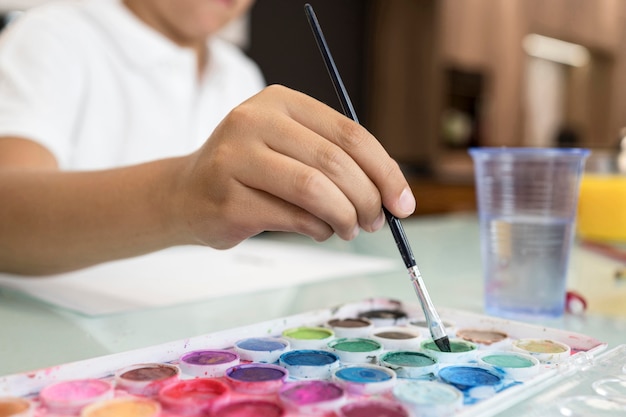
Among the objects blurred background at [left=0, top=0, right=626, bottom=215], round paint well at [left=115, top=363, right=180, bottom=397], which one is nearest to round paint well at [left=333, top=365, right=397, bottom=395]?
round paint well at [left=115, top=363, right=180, bottom=397]

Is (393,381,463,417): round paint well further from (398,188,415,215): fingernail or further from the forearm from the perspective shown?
the forearm

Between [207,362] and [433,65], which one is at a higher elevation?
[433,65]

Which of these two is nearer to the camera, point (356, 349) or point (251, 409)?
point (251, 409)

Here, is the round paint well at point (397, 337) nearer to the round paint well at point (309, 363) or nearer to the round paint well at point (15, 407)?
the round paint well at point (309, 363)

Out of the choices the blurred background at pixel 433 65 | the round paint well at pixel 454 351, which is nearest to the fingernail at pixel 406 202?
the round paint well at pixel 454 351

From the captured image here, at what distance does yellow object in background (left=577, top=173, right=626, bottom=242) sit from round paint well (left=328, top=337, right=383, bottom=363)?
2.33 ft

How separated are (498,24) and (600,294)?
2.91 meters

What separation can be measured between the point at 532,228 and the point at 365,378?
31cm

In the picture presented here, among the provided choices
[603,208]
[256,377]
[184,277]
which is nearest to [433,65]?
[603,208]

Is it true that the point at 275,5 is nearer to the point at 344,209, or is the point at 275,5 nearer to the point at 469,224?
the point at 469,224

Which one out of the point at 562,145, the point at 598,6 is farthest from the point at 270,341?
the point at 598,6

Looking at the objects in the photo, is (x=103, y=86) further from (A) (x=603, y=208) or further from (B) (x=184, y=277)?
(A) (x=603, y=208)

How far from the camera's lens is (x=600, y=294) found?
2.37 feet

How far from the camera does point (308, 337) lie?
1.61ft
